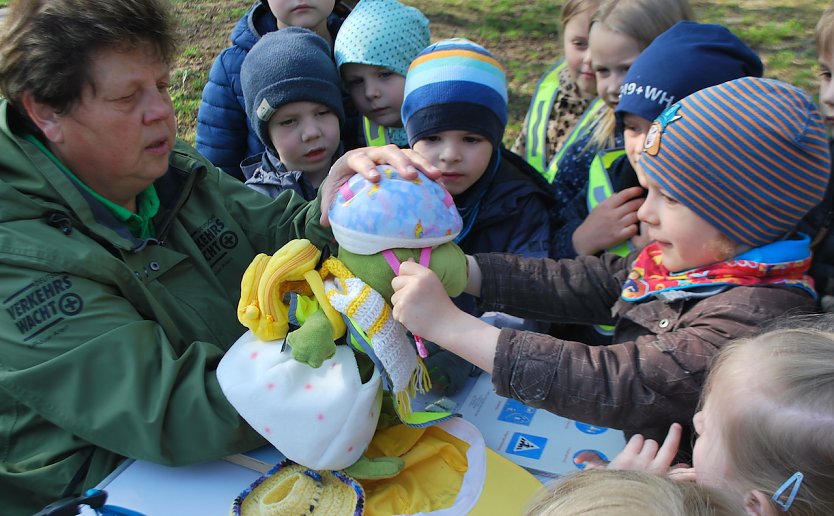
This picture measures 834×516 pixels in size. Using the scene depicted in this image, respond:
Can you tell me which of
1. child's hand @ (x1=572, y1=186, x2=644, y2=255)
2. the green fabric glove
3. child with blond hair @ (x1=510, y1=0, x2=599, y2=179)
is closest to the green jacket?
the green fabric glove

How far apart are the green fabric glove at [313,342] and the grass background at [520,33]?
4.04m

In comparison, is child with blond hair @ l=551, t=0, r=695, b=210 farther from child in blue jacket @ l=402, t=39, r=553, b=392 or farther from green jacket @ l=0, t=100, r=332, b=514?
green jacket @ l=0, t=100, r=332, b=514

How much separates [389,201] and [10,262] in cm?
85

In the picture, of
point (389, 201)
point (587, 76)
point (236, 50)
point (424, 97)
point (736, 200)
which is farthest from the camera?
point (236, 50)

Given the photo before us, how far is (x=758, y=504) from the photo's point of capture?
1.16m

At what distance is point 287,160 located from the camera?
280 centimetres

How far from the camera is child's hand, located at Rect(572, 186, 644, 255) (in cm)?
232

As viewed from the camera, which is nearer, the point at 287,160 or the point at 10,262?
the point at 10,262

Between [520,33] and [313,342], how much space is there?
20.0 feet

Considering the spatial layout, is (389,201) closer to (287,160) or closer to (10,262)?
(10,262)

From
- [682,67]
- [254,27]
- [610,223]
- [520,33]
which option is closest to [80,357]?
[610,223]

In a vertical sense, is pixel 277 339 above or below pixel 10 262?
below

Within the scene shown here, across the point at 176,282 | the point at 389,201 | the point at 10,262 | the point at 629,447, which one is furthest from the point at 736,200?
the point at 10,262

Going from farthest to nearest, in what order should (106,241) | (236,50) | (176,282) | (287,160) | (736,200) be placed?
(236,50) < (287,160) < (176,282) < (106,241) < (736,200)
